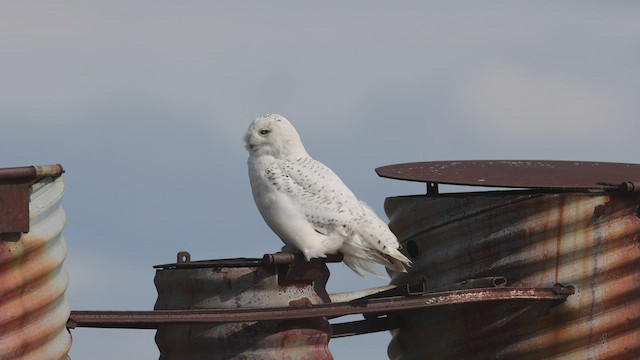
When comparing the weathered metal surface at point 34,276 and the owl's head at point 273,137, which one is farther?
the owl's head at point 273,137

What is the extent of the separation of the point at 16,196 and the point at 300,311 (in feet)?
7.25

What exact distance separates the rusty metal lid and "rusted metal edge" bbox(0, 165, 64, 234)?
3599mm

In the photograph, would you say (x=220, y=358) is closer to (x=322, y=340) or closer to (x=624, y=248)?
(x=322, y=340)

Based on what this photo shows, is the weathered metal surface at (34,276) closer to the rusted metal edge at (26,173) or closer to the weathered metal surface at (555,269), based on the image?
the rusted metal edge at (26,173)

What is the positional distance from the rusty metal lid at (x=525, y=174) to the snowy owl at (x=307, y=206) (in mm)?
944

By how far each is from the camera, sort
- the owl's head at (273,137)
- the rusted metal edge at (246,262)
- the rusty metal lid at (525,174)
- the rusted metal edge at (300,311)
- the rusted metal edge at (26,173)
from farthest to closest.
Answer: the rusty metal lid at (525,174)
the owl's head at (273,137)
the rusted metal edge at (246,262)
the rusted metal edge at (300,311)
the rusted metal edge at (26,173)

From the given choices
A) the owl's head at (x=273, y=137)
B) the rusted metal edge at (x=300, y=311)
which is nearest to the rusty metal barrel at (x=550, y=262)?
the rusted metal edge at (x=300, y=311)

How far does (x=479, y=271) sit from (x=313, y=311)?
2.00 metres

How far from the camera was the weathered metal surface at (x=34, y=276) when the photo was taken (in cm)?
1078

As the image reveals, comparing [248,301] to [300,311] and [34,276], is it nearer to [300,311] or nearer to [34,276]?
[300,311]

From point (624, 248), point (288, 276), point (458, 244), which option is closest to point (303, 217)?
point (288, 276)

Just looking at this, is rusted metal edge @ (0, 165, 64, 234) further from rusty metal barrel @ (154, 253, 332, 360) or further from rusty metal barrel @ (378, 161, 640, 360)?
rusty metal barrel @ (378, 161, 640, 360)

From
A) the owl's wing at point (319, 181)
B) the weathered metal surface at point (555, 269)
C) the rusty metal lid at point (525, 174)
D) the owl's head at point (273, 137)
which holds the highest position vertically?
the owl's head at point (273, 137)

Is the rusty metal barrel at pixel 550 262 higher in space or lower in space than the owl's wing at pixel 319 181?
lower
